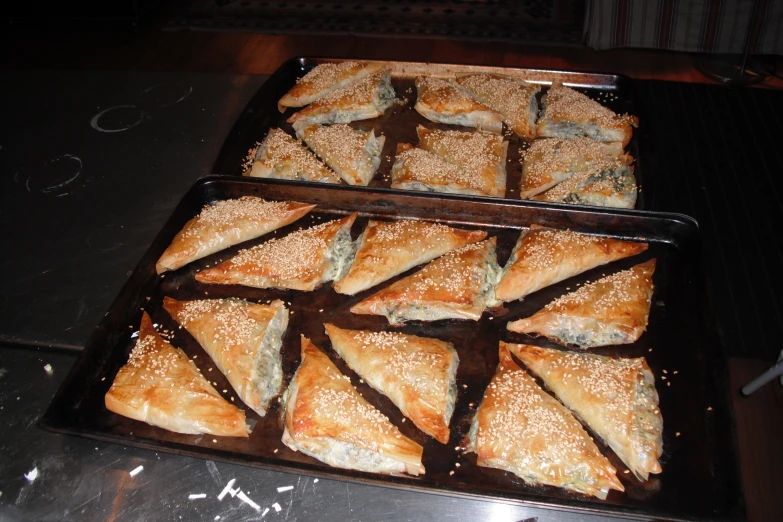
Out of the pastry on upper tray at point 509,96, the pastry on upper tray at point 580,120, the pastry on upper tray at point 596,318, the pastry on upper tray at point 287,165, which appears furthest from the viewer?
the pastry on upper tray at point 509,96

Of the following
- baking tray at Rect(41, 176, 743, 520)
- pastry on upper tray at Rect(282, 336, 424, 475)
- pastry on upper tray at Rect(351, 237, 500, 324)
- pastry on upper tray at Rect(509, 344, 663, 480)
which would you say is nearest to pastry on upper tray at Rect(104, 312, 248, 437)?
baking tray at Rect(41, 176, 743, 520)

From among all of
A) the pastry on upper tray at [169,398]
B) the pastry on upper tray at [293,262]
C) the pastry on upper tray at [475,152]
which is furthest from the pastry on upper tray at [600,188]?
the pastry on upper tray at [169,398]

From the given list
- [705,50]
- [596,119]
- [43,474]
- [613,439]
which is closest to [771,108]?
[705,50]

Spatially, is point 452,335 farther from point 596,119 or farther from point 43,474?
point 596,119

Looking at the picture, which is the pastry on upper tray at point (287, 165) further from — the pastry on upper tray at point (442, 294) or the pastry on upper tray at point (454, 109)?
the pastry on upper tray at point (442, 294)

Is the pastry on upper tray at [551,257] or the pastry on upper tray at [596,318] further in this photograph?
the pastry on upper tray at [551,257]

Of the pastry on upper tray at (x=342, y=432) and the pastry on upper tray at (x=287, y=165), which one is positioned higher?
the pastry on upper tray at (x=287, y=165)

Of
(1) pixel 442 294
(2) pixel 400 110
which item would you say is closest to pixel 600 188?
(1) pixel 442 294

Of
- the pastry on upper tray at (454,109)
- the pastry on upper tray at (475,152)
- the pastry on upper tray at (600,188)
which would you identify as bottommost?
the pastry on upper tray at (600,188)
